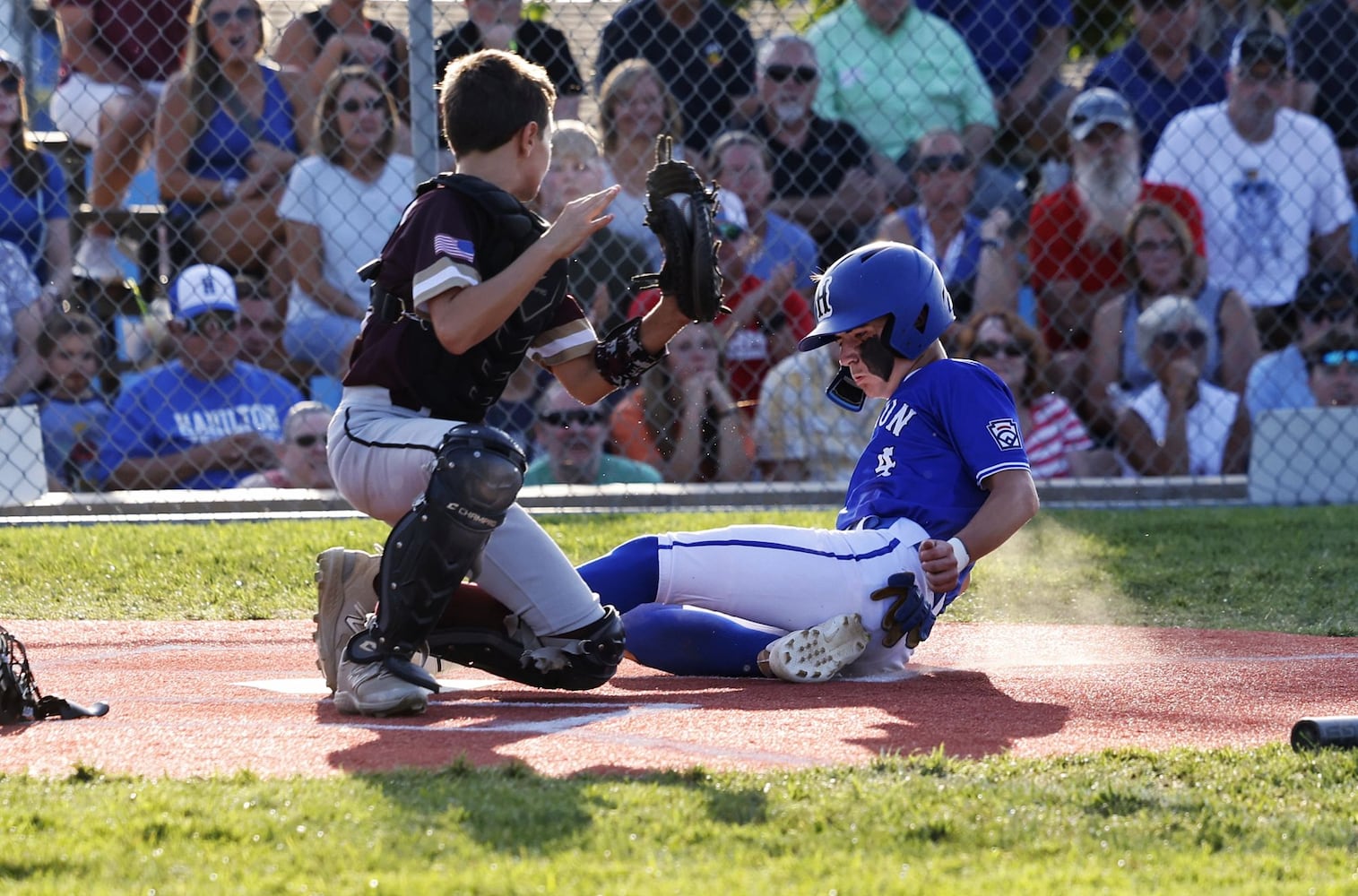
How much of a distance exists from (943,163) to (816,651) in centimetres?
461

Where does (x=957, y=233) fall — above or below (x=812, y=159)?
below

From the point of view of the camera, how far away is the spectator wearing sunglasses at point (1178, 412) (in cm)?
782

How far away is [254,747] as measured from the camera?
3197mm

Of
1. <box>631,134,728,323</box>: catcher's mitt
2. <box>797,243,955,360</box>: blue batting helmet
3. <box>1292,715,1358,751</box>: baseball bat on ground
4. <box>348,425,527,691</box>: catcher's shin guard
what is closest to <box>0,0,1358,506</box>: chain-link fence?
<box>797,243,955,360</box>: blue batting helmet

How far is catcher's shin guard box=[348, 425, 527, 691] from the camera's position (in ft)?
11.5

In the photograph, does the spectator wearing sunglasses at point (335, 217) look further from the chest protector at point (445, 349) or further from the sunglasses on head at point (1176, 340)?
the chest protector at point (445, 349)

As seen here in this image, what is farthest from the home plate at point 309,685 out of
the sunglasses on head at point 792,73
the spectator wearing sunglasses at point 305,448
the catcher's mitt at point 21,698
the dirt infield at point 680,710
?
the sunglasses on head at point 792,73

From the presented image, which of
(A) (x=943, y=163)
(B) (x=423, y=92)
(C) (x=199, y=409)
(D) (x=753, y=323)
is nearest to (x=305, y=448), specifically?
(C) (x=199, y=409)

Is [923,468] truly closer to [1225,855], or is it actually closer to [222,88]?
[1225,855]

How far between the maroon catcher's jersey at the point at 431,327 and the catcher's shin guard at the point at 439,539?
0.36 metres

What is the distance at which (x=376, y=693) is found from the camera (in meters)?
3.55

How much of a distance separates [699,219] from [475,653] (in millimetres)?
1112

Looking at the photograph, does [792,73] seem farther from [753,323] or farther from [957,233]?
[753,323]

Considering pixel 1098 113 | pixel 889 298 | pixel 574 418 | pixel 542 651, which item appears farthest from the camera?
pixel 1098 113
